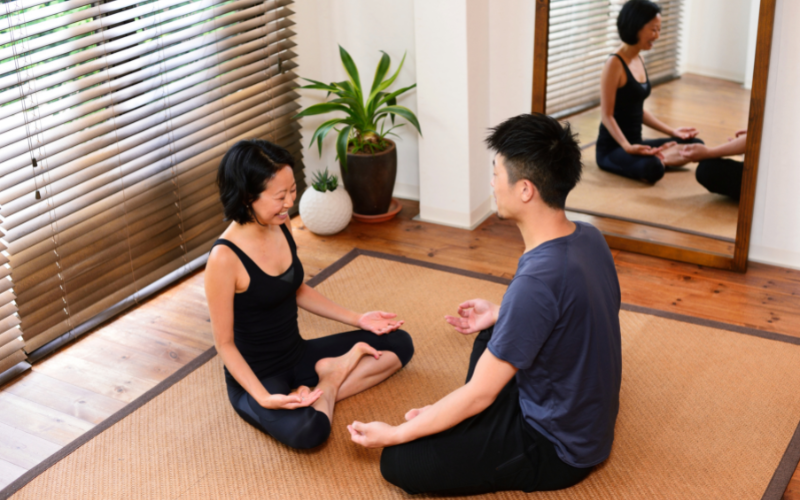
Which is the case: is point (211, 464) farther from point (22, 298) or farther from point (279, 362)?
point (22, 298)

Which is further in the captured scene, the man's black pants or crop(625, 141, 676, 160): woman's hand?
crop(625, 141, 676, 160): woman's hand

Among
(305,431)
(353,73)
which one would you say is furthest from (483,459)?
(353,73)

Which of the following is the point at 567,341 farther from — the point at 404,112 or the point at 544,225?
the point at 404,112

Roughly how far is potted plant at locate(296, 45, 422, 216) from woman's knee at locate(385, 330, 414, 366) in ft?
4.08

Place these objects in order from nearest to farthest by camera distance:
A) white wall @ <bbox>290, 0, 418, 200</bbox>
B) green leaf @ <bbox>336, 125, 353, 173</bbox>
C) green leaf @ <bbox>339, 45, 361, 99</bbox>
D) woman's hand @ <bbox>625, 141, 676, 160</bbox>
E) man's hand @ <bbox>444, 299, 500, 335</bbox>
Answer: man's hand @ <bbox>444, 299, 500, 335</bbox> < woman's hand @ <bbox>625, 141, 676, 160</bbox> < green leaf @ <bbox>336, 125, 353, 173</bbox> < green leaf @ <bbox>339, 45, 361, 99</bbox> < white wall @ <bbox>290, 0, 418, 200</bbox>

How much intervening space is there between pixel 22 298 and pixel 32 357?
0.23 metres

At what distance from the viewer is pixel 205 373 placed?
2615 millimetres

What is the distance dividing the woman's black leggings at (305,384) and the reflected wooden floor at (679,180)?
1.36m

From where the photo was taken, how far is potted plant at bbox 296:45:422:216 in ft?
11.7

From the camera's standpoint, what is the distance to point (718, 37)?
293 centimetres

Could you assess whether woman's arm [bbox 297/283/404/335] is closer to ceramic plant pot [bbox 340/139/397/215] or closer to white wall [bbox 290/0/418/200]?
ceramic plant pot [bbox 340/139/397/215]

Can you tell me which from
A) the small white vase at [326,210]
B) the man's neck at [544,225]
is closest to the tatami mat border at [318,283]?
the small white vase at [326,210]

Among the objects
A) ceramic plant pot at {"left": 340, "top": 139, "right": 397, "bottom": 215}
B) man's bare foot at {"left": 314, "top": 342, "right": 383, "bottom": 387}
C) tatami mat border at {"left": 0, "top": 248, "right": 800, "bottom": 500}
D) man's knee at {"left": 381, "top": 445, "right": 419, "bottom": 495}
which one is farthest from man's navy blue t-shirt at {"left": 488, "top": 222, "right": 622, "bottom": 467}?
ceramic plant pot at {"left": 340, "top": 139, "right": 397, "bottom": 215}

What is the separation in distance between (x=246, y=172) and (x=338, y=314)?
62 cm
